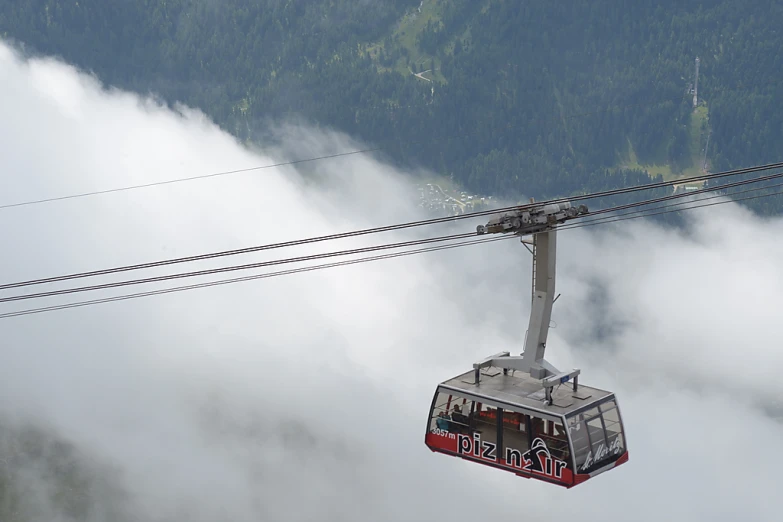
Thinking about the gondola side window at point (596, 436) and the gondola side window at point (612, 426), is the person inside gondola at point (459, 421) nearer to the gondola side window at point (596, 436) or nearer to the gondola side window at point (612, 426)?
the gondola side window at point (596, 436)

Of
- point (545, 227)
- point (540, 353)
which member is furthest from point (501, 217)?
point (540, 353)

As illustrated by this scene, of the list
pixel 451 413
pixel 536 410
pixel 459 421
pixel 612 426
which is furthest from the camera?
pixel 451 413

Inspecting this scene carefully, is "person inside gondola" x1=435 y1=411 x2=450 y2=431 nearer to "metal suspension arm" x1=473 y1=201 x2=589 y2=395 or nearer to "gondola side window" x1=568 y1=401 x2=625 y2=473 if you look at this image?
"metal suspension arm" x1=473 y1=201 x2=589 y2=395

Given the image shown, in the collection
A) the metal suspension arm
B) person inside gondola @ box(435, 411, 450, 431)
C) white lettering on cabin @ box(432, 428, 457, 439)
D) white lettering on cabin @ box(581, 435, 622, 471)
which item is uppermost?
the metal suspension arm

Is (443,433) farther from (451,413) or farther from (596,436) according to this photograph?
(596,436)

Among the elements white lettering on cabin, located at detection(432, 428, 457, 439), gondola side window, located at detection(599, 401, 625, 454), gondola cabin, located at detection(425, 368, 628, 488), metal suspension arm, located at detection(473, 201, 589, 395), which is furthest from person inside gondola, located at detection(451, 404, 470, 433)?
gondola side window, located at detection(599, 401, 625, 454)

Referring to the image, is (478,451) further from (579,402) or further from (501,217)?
(501,217)

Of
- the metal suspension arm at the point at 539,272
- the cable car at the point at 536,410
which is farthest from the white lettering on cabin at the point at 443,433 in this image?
the metal suspension arm at the point at 539,272

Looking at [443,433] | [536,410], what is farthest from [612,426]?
[443,433]
